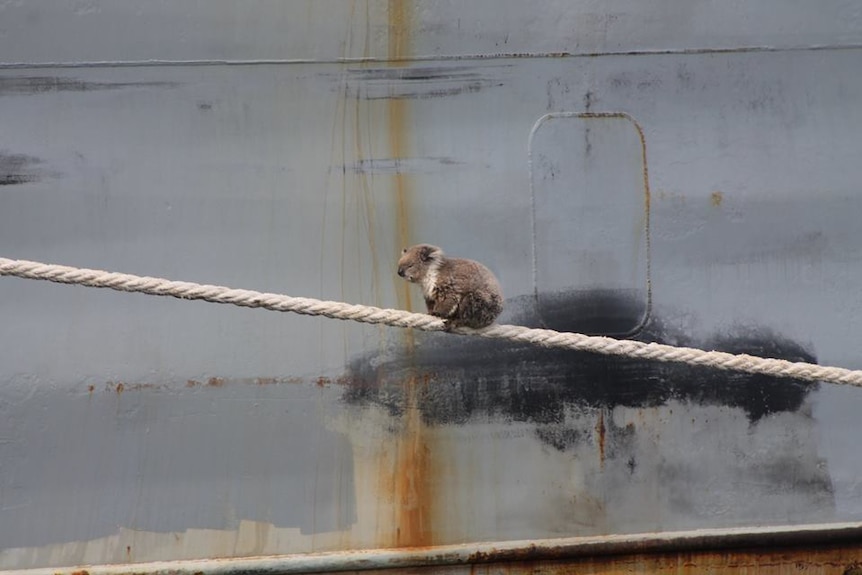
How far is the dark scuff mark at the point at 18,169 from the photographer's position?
3828 millimetres

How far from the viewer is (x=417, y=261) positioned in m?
3.44

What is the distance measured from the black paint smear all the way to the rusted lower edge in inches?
17.1

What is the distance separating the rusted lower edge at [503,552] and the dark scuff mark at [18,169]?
4.91 ft

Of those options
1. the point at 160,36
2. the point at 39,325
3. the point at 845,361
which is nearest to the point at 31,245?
the point at 39,325

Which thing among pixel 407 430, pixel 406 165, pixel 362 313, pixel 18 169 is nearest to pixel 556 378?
pixel 407 430

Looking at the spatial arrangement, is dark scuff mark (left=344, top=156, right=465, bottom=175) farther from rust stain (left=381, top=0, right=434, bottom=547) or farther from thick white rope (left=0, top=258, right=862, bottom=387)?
thick white rope (left=0, top=258, right=862, bottom=387)

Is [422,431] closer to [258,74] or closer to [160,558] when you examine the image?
[160,558]

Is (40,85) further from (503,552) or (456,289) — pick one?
(503,552)

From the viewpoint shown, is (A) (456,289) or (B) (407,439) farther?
(B) (407,439)

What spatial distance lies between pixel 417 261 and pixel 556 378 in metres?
0.90

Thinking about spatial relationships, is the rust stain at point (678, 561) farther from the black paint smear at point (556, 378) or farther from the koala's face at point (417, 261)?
the koala's face at point (417, 261)

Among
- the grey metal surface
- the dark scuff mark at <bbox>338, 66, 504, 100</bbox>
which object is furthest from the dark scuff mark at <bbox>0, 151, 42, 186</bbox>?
the dark scuff mark at <bbox>338, 66, 504, 100</bbox>

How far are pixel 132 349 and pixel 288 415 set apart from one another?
0.66 m

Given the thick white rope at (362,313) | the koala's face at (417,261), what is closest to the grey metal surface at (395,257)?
the koala's face at (417,261)
